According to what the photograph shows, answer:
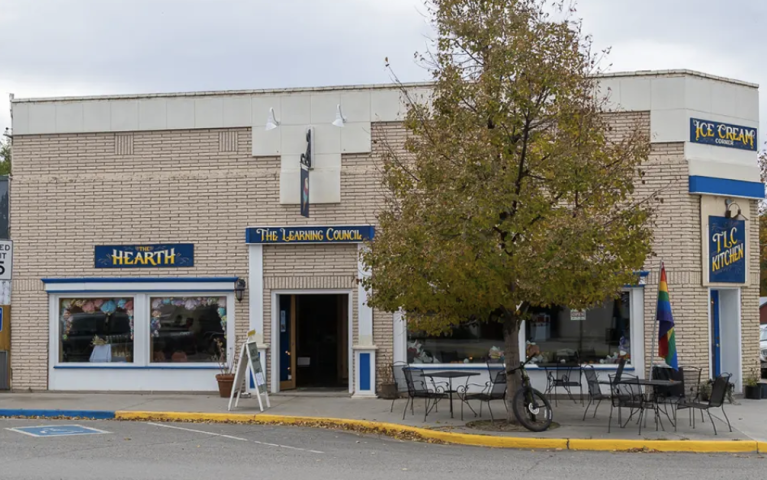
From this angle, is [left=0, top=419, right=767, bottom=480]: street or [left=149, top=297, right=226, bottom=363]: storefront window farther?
[left=149, top=297, right=226, bottom=363]: storefront window

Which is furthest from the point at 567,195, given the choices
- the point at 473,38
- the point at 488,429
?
the point at 488,429

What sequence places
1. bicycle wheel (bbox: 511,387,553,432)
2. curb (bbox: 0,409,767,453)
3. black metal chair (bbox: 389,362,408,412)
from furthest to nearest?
black metal chair (bbox: 389,362,408,412) < bicycle wheel (bbox: 511,387,553,432) < curb (bbox: 0,409,767,453)

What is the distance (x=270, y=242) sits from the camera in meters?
17.6

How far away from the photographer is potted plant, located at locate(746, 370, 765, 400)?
55.6 feet

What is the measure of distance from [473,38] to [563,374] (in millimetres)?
7124

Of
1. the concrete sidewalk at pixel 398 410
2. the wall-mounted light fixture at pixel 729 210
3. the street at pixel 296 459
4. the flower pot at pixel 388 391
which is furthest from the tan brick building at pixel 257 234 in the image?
the street at pixel 296 459

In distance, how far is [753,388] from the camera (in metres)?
17.0

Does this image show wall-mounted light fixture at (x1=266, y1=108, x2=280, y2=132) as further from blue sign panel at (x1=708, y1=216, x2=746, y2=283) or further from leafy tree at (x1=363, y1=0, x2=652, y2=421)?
blue sign panel at (x1=708, y1=216, x2=746, y2=283)

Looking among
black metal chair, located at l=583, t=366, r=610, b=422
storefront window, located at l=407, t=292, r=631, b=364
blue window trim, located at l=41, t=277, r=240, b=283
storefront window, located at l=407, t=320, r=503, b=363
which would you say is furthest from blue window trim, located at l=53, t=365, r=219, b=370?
black metal chair, located at l=583, t=366, r=610, b=422

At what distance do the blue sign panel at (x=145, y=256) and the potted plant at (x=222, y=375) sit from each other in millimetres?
1811

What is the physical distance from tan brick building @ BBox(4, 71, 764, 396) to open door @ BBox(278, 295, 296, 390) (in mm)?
42

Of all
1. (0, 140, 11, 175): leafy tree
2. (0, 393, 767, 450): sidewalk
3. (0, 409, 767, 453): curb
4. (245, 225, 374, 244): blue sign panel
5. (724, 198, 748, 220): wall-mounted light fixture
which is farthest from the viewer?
(0, 140, 11, 175): leafy tree

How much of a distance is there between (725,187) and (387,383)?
7583 millimetres

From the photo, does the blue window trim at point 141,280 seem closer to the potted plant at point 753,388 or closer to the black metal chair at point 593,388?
the black metal chair at point 593,388
